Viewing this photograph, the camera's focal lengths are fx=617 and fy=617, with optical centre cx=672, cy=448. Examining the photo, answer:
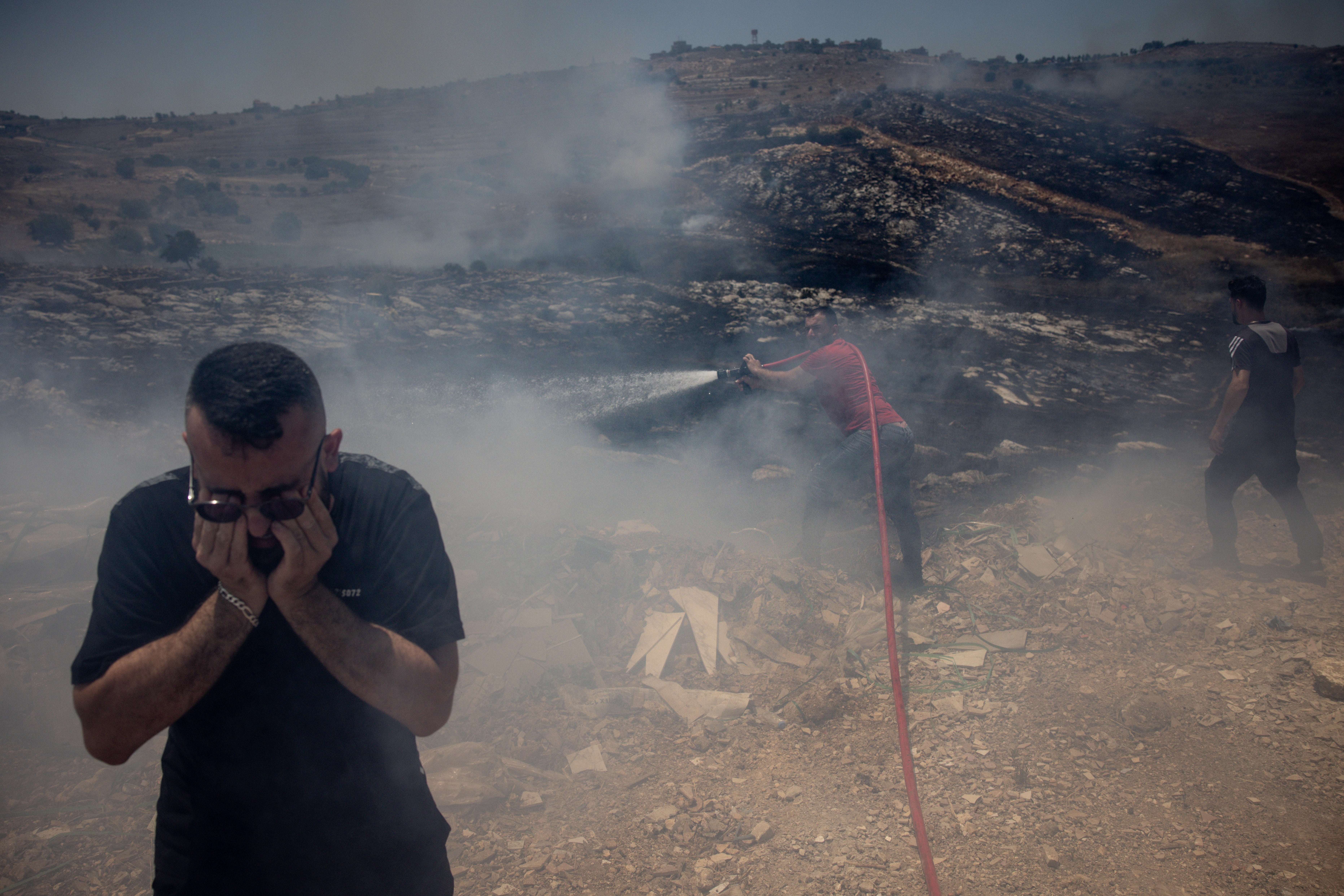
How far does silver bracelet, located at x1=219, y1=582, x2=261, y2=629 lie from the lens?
1197 mm

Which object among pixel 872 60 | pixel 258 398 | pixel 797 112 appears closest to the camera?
pixel 258 398

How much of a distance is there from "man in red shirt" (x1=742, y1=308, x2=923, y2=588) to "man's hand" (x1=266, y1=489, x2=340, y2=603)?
352cm

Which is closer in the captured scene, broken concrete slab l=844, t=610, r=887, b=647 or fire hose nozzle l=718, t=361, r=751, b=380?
broken concrete slab l=844, t=610, r=887, b=647

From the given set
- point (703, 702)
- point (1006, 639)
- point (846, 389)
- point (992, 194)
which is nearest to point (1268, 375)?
point (1006, 639)

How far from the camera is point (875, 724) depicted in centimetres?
324

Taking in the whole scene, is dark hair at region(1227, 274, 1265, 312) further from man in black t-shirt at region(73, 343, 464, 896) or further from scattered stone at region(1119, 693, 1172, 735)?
man in black t-shirt at region(73, 343, 464, 896)

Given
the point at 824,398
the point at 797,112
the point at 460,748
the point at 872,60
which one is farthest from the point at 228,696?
the point at 872,60

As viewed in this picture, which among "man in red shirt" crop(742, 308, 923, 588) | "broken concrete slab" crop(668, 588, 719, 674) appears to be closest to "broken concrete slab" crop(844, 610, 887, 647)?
"man in red shirt" crop(742, 308, 923, 588)

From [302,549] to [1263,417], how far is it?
5203 millimetres

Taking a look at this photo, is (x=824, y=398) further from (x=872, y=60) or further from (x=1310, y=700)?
(x=872, y=60)

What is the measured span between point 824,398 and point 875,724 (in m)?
2.21

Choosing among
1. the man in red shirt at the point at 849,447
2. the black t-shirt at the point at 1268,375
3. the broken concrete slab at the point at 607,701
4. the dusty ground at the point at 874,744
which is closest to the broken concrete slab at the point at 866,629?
the dusty ground at the point at 874,744

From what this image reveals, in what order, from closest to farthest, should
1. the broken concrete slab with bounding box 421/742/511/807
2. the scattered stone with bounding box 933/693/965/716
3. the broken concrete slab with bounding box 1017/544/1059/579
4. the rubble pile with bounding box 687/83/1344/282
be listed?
the broken concrete slab with bounding box 421/742/511/807 < the scattered stone with bounding box 933/693/965/716 < the broken concrete slab with bounding box 1017/544/1059/579 < the rubble pile with bounding box 687/83/1344/282

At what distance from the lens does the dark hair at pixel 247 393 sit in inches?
44.9
